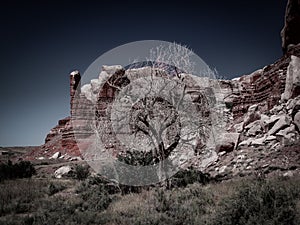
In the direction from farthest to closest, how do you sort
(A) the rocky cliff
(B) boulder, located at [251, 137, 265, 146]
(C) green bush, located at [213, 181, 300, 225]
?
(B) boulder, located at [251, 137, 265, 146]
(A) the rocky cliff
(C) green bush, located at [213, 181, 300, 225]

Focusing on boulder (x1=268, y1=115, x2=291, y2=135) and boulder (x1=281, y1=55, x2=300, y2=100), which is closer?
boulder (x1=268, y1=115, x2=291, y2=135)

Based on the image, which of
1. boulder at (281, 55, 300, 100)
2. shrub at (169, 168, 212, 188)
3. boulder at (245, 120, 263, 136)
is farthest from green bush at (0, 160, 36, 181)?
boulder at (281, 55, 300, 100)

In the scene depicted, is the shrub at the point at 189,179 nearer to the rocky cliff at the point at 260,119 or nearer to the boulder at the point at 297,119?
the rocky cliff at the point at 260,119

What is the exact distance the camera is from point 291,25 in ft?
65.3

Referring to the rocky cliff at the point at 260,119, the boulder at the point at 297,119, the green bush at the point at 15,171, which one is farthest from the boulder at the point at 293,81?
Result: the green bush at the point at 15,171

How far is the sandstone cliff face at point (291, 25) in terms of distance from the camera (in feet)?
62.2

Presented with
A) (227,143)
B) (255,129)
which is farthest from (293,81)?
(227,143)

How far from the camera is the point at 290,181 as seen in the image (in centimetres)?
712

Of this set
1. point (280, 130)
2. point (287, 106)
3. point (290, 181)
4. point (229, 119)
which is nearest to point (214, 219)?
point (290, 181)

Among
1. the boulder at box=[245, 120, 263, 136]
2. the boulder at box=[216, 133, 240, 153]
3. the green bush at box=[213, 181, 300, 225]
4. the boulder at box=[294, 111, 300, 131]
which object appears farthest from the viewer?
the boulder at box=[245, 120, 263, 136]

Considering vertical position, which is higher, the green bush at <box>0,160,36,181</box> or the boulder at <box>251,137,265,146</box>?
the boulder at <box>251,137,265,146</box>

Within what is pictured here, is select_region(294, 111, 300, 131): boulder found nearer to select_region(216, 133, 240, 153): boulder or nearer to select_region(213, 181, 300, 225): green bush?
select_region(216, 133, 240, 153): boulder

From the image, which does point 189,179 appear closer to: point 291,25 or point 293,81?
point 293,81

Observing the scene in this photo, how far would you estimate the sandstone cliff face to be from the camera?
18953 mm
